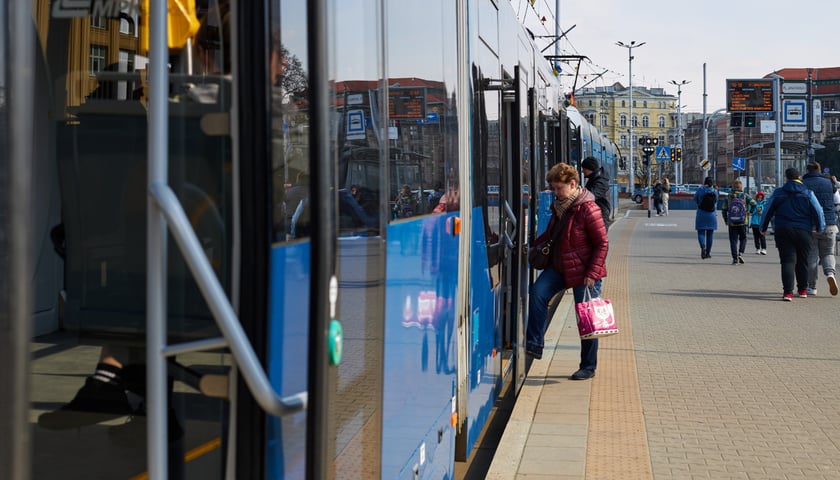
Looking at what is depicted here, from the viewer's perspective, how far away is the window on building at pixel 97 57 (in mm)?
3305

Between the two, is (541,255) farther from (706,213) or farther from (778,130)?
(778,130)

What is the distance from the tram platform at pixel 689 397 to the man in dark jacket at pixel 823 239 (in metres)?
0.39

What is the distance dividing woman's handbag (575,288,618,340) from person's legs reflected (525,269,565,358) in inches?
11.0

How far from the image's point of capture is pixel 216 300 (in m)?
2.11

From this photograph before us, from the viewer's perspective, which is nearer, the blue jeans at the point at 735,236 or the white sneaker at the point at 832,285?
the white sneaker at the point at 832,285

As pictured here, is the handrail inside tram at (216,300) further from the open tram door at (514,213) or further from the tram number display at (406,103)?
the open tram door at (514,213)

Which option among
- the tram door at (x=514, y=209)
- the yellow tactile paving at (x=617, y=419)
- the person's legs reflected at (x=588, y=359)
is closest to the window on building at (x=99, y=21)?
the yellow tactile paving at (x=617, y=419)

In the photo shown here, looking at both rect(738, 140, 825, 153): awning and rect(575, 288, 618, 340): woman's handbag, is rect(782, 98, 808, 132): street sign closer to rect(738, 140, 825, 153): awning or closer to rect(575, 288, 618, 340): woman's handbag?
rect(738, 140, 825, 153): awning

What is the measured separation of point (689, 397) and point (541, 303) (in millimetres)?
1363

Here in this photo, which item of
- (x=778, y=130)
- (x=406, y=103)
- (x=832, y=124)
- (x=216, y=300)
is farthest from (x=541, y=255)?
(x=832, y=124)

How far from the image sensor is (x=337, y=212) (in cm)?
282

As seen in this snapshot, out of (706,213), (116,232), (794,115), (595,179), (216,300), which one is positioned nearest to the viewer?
(216,300)

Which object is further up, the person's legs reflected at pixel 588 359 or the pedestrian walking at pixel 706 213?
the pedestrian walking at pixel 706 213

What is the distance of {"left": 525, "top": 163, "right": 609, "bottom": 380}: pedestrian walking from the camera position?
830 cm
